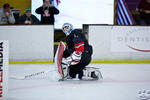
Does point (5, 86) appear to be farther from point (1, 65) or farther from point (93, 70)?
point (93, 70)

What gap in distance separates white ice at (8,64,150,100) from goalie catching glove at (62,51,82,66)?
329 millimetres

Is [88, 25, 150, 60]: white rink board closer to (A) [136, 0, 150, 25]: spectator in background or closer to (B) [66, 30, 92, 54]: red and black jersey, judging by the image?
(A) [136, 0, 150, 25]: spectator in background

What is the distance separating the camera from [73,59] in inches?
194

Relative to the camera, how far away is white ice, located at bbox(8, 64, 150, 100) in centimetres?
409

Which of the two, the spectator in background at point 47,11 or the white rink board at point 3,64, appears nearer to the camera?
the white rink board at point 3,64

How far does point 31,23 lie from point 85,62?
101 inches

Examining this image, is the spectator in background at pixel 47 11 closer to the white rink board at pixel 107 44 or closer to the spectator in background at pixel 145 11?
the white rink board at pixel 107 44

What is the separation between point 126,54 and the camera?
23.1ft

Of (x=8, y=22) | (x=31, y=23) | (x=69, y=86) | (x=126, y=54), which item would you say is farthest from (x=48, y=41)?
(x=69, y=86)

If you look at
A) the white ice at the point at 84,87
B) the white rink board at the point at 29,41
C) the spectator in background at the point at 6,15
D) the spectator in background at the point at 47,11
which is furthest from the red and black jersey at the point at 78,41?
the spectator in background at the point at 6,15

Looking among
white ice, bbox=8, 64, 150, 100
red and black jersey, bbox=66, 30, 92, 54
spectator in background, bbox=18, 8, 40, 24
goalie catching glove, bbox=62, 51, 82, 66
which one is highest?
spectator in background, bbox=18, 8, 40, 24

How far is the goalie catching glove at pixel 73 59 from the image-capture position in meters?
4.91

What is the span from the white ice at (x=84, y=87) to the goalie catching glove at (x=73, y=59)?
329 mm

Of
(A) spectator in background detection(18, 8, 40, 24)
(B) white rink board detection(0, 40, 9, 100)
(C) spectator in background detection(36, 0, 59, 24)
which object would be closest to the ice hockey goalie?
(B) white rink board detection(0, 40, 9, 100)
